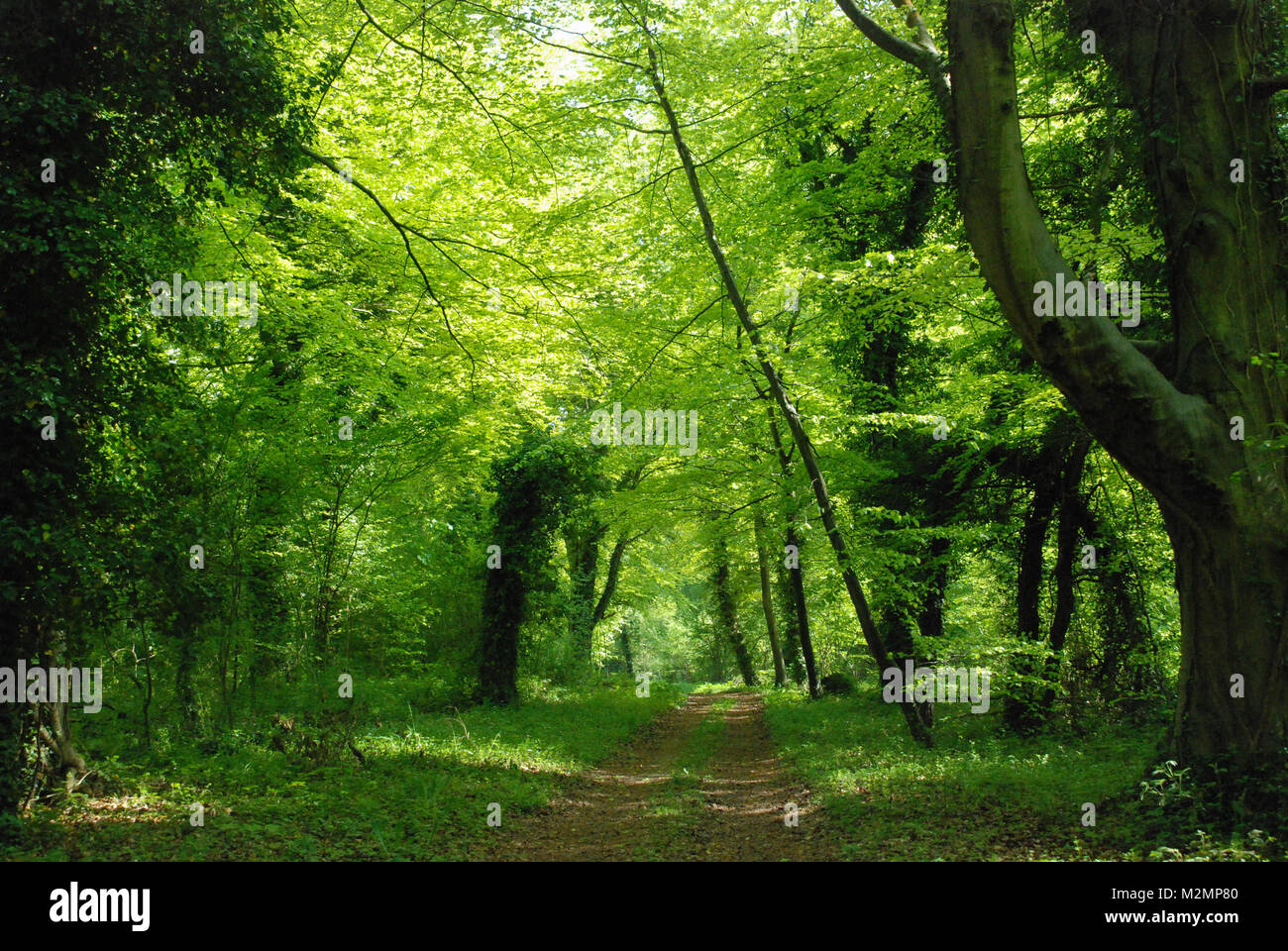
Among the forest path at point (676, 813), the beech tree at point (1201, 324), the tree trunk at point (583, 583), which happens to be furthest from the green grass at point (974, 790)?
the tree trunk at point (583, 583)

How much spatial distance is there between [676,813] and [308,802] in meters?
3.67

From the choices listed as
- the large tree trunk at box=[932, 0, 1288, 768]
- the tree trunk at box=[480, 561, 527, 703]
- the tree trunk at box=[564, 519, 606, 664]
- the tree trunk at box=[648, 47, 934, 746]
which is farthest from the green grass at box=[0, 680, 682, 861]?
the tree trunk at box=[564, 519, 606, 664]

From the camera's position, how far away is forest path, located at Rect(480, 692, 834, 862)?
6832mm

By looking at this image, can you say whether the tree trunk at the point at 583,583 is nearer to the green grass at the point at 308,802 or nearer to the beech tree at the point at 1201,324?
the green grass at the point at 308,802

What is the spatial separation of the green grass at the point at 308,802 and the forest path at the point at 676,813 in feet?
1.45

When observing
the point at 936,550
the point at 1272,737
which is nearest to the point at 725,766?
the point at 936,550

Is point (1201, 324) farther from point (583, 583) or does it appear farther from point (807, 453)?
point (583, 583)

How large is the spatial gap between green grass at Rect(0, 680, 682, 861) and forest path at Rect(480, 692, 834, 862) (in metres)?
0.44

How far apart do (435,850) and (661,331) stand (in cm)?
775

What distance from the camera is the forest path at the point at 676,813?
22.4 ft

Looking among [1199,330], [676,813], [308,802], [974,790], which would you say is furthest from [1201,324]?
[308,802]

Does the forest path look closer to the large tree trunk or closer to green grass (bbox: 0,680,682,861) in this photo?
green grass (bbox: 0,680,682,861)

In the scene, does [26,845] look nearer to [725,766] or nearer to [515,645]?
[725,766]

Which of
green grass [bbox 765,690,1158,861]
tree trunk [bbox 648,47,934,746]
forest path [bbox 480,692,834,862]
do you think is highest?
tree trunk [bbox 648,47,934,746]
